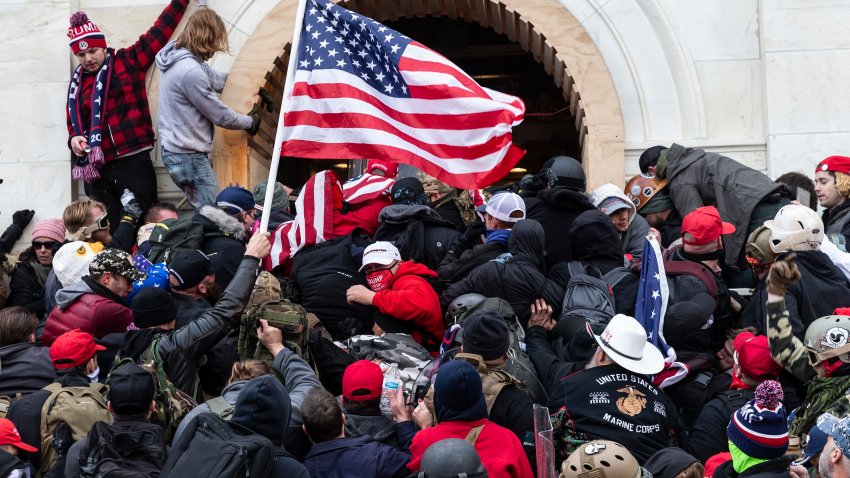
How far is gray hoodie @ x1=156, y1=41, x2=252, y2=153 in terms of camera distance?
41.3 ft

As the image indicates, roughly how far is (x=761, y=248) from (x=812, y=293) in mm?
558

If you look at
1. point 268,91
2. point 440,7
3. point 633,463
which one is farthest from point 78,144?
point 633,463

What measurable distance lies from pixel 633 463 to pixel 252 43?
7.66m

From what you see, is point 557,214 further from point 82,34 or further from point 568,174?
point 82,34

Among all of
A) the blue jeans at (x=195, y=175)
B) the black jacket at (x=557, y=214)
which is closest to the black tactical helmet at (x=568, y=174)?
the black jacket at (x=557, y=214)

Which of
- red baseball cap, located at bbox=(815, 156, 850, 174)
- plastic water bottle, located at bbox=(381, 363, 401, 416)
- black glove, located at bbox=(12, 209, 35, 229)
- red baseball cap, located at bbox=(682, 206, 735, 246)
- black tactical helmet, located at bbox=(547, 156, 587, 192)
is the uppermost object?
black tactical helmet, located at bbox=(547, 156, 587, 192)

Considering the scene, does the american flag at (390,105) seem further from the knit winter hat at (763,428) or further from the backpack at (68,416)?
the knit winter hat at (763,428)

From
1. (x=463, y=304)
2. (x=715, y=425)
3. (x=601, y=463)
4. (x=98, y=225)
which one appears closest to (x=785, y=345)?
(x=715, y=425)

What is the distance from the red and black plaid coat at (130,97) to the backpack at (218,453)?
6569 mm

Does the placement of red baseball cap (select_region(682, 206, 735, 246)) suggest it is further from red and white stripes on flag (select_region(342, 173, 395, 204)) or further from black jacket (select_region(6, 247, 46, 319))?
black jacket (select_region(6, 247, 46, 319))

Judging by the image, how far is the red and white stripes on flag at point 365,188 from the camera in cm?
1171

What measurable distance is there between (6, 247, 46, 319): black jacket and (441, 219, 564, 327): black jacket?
11.6ft

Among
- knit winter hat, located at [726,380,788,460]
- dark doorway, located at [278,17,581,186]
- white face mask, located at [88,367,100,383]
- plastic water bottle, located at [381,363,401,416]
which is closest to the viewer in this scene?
knit winter hat, located at [726,380,788,460]

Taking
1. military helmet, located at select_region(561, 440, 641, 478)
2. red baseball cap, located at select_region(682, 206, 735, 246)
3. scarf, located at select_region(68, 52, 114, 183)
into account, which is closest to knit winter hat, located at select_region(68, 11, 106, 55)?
scarf, located at select_region(68, 52, 114, 183)
